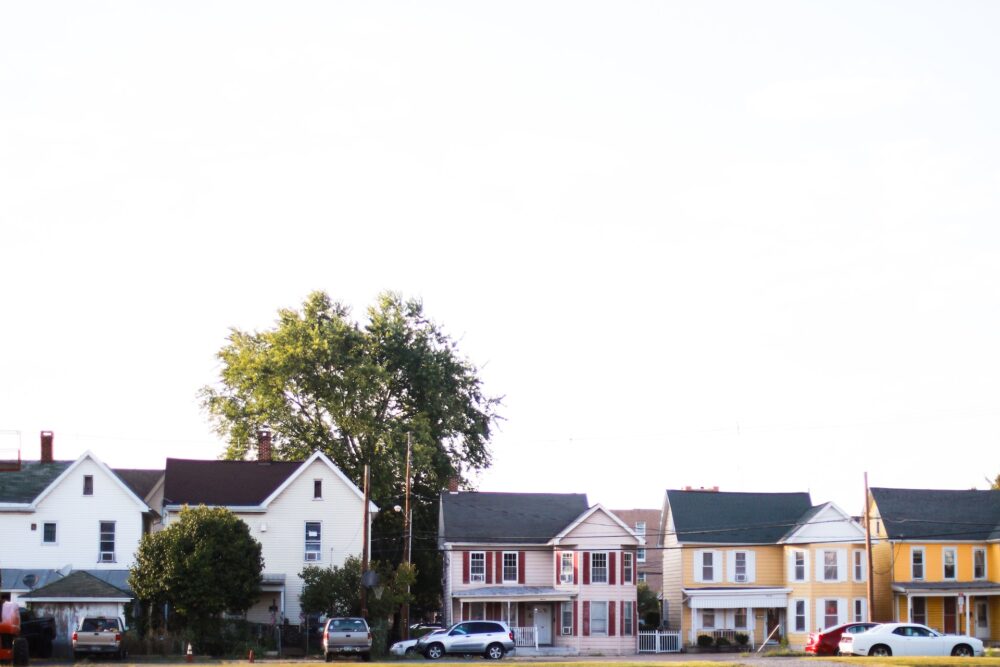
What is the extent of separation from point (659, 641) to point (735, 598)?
16.9 ft

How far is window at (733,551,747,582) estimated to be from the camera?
252 ft

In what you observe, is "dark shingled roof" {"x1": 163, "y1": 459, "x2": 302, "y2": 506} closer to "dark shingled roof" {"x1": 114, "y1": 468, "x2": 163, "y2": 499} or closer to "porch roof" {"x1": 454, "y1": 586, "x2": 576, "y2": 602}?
"dark shingled roof" {"x1": 114, "y1": 468, "x2": 163, "y2": 499}

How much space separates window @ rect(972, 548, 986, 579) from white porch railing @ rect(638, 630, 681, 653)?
18.5m

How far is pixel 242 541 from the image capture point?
59.2m

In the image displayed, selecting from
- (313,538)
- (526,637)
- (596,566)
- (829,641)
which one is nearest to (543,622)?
(526,637)

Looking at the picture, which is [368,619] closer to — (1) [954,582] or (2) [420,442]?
(2) [420,442]

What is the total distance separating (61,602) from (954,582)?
159 ft

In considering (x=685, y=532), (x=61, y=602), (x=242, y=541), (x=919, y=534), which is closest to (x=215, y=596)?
(x=242, y=541)

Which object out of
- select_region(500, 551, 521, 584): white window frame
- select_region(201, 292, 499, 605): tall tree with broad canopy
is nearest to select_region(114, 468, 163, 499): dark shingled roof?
select_region(201, 292, 499, 605): tall tree with broad canopy

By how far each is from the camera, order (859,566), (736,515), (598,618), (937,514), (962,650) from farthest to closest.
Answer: (937,514) → (736,515) → (859,566) → (598,618) → (962,650)

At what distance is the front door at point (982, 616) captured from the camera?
78.4 metres

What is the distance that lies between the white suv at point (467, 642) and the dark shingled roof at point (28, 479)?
21.1 meters

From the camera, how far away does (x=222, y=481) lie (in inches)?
2758

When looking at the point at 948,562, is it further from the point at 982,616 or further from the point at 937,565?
the point at 982,616
